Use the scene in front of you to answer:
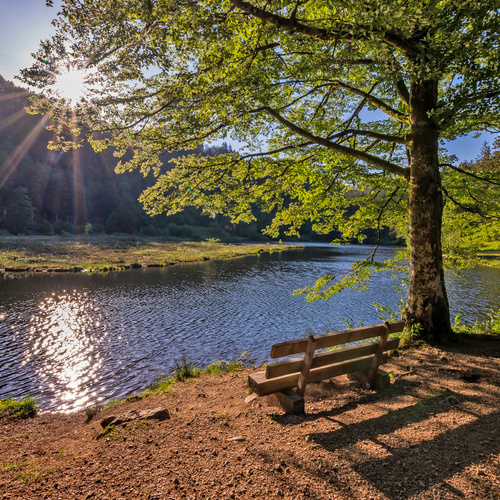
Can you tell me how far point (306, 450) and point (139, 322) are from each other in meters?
16.6

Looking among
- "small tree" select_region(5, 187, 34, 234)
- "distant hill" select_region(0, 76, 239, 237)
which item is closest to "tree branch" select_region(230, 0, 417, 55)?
"small tree" select_region(5, 187, 34, 234)

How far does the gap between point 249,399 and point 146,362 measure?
27.2 ft

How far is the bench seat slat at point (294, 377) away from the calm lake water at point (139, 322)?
7.31 m

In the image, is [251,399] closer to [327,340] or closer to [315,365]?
[315,365]

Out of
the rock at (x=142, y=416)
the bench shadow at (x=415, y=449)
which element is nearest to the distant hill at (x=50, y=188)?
the rock at (x=142, y=416)

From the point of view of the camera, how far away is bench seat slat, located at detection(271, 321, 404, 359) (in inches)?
190

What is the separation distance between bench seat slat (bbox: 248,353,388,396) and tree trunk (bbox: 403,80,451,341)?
3.17m

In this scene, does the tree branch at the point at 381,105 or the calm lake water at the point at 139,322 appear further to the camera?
the calm lake water at the point at 139,322

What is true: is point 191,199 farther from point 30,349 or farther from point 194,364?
point 30,349

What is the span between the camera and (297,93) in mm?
10477

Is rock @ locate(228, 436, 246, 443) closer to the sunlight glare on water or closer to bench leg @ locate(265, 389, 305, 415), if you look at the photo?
bench leg @ locate(265, 389, 305, 415)

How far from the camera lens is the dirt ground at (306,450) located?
3.37 m

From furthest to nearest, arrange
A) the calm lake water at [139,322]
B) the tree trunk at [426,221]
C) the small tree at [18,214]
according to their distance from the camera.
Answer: the small tree at [18,214], the calm lake water at [139,322], the tree trunk at [426,221]

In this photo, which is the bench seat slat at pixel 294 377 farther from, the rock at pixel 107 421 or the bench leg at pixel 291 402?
the rock at pixel 107 421
